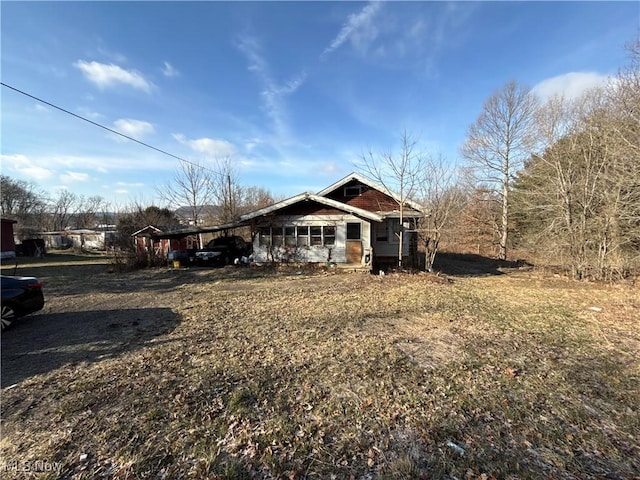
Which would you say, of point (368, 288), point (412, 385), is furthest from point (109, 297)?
point (412, 385)

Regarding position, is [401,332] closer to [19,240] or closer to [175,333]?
[175,333]

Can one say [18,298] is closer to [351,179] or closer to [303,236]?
[303,236]

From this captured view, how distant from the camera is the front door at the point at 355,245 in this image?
14.9 meters

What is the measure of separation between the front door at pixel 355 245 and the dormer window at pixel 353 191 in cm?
290

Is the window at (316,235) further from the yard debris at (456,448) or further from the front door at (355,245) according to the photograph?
the yard debris at (456,448)

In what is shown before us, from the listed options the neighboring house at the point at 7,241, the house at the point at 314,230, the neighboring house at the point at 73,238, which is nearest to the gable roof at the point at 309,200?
the house at the point at 314,230

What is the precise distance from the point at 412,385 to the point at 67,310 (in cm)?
914

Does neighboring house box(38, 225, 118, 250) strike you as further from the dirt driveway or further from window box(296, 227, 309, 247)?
window box(296, 227, 309, 247)

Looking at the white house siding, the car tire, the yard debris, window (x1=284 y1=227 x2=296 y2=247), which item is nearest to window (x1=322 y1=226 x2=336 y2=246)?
window (x1=284 y1=227 x2=296 y2=247)

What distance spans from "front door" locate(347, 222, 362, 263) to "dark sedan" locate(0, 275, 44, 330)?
37.8 ft

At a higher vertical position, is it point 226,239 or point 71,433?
point 226,239

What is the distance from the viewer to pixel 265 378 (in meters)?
4.08

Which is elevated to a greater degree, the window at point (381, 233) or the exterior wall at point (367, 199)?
the exterior wall at point (367, 199)

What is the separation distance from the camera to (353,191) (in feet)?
56.7
